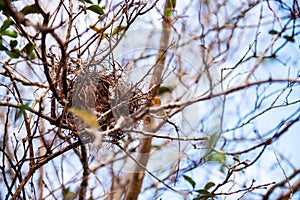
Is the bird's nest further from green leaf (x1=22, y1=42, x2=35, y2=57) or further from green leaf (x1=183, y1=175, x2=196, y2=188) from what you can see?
green leaf (x1=183, y1=175, x2=196, y2=188)

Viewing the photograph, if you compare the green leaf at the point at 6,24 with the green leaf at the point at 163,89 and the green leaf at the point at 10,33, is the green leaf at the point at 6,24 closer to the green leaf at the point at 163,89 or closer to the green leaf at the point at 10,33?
the green leaf at the point at 10,33

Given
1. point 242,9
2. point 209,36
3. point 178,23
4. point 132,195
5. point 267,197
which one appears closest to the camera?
point 178,23

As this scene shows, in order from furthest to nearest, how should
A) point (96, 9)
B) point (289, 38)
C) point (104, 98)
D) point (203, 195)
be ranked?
1. point (289, 38)
2. point (203, 195)
3. point (96, 9)
4. point (104, 98)

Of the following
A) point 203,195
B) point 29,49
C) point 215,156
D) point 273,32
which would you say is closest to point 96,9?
point 29,49

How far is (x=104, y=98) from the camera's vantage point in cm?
76

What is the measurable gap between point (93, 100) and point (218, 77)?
0.21 m

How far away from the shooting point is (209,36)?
130 centimetres

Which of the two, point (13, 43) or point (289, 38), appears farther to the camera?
point (289, 38)

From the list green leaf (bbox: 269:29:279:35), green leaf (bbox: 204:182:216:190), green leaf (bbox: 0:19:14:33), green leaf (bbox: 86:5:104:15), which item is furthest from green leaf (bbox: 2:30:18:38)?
green leaf (bbox: 269:29:279:35)

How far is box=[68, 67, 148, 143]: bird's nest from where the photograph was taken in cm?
71

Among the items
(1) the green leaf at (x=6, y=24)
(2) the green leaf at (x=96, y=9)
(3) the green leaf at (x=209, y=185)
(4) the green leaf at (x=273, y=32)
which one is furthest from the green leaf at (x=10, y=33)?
(4) the green leaf at (x=273, y=32)

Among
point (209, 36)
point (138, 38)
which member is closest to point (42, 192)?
point (209, 36)

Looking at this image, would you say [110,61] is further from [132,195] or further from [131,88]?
[132,195]

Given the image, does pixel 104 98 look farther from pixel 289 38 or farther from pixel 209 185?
pixel 289 38
